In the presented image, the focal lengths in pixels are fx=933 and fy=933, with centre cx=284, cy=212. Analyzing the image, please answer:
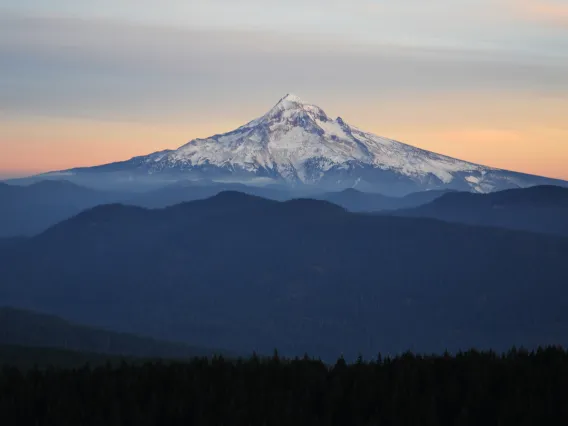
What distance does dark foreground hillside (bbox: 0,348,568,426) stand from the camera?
30.9 m

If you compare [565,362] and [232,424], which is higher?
Result: [565,362]

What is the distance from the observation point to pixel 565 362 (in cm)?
3697

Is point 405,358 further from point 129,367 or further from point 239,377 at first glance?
point 129,367

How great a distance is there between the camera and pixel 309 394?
3419 cm

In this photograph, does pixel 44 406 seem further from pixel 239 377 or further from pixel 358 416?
pixel 358 416

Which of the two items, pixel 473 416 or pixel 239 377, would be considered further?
pixel 239 377

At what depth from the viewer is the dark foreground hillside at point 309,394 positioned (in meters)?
30.9

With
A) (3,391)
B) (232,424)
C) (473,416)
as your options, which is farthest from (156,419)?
(473,416)

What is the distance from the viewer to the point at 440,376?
36.6 m

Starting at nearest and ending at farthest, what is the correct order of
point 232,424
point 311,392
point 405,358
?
1. point 232,424
2. point 311,392
3. point 405,358

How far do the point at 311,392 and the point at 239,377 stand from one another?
354 cm

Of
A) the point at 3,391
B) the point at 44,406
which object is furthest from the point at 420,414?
the point at 3,391

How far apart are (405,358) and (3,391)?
1641 cm

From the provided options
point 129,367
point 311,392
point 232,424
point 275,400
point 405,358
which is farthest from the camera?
point 129,367
